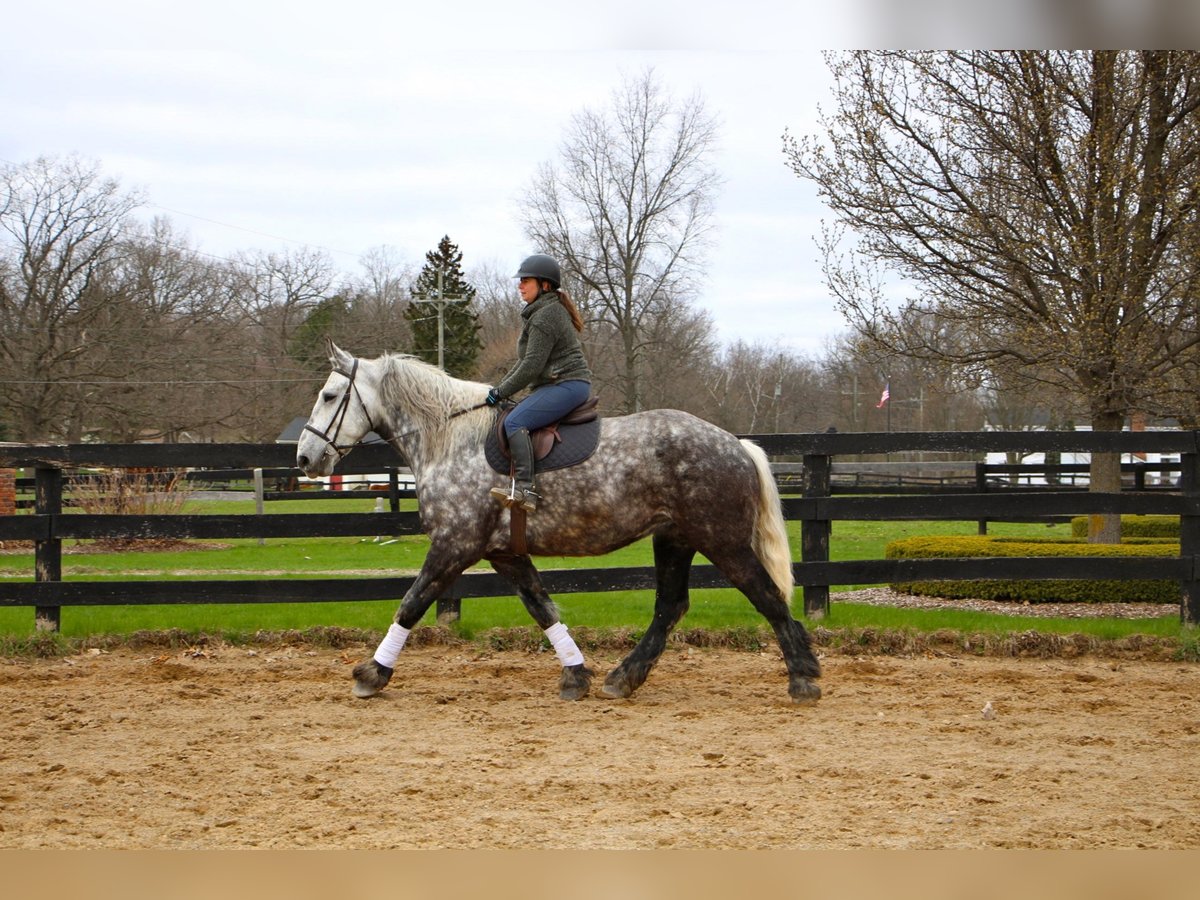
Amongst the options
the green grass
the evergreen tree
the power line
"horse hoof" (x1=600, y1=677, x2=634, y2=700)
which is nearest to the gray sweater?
"horse hoof" (x1=600, y1=677, x2=634, y2=700)

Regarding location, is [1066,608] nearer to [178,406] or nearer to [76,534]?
[76,534]

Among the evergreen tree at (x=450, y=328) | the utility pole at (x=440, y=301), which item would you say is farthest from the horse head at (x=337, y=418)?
the evergreen tree at (x=450, y=328)

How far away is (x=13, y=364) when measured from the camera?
3378 centimetres

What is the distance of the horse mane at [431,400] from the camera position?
264 inches

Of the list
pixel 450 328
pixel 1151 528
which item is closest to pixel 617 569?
pixel 1151 528

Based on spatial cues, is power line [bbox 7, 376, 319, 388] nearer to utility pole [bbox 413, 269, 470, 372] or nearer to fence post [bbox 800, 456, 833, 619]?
utility pole [bbox 413, 269, 470, 372]

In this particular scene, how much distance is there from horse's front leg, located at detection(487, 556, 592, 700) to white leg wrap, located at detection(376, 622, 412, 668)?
28.2 inches

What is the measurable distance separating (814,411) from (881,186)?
5671 cm

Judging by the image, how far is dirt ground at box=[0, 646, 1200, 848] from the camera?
3.89 metres

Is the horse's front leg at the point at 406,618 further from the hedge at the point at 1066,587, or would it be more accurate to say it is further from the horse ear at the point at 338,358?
the hedge at the point at 1066,587

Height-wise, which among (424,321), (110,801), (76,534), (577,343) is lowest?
(110,801)

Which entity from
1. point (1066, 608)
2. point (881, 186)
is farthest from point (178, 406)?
point (1066, 608)

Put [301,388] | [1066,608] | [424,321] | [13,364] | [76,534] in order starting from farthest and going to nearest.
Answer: [424,321], [301,388], [13,364], [1066,608], [76,534]

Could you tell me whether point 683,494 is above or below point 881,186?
below
